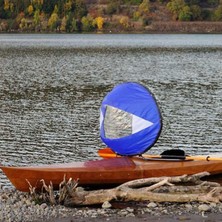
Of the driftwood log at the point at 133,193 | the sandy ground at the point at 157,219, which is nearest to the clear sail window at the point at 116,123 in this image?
the driftwood log at the point at 133,193

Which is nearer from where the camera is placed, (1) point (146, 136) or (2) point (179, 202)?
(2) point (179, 202)

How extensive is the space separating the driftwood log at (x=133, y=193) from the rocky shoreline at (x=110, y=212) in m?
0.17

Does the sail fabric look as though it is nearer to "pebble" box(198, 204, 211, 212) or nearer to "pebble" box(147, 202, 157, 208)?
"pebble" box(147, 202, 157, 208)

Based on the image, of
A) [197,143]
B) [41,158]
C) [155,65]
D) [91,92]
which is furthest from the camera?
[155,65]

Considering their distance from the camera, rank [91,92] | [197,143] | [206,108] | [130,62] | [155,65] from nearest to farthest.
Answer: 1. [197,143]
2. [206,108]
3. [91,92]
4. [155,65]
5. [130,62]

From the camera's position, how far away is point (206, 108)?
35.1 metres

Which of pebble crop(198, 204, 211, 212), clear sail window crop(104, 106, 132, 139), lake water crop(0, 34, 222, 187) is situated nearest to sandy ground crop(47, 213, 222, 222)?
pebble crop(198, 204, 211, 212)

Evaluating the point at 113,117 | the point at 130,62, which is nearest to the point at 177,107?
the point at 113,117

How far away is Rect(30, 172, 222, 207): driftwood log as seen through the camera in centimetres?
1568

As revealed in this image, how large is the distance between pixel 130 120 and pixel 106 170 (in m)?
2.08

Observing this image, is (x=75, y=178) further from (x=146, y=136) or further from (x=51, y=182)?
(x=146, y=136)

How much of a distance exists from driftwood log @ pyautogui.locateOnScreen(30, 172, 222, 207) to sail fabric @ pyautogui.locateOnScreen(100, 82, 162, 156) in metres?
1.87

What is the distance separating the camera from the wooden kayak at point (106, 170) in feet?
52.6

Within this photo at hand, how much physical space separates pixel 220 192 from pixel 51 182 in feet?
13.6
